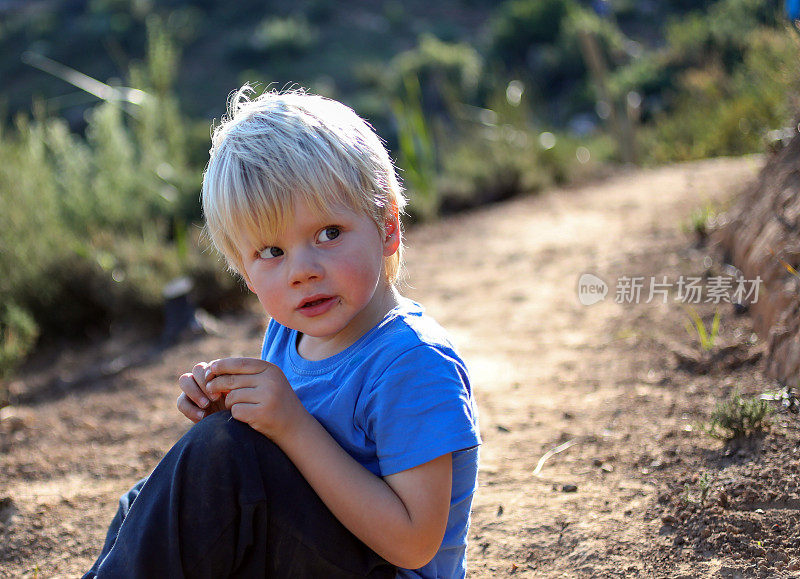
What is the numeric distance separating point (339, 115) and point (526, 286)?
304cm

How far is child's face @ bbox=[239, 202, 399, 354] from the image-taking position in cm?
133

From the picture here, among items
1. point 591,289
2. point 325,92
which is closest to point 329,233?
point 591,289

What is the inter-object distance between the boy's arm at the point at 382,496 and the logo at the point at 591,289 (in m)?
2.70

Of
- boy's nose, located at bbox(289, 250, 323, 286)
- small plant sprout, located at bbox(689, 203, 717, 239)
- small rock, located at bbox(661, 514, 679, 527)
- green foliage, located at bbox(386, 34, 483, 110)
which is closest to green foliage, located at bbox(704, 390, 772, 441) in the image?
small rock, located at bbox(661, 514, 679, 527)

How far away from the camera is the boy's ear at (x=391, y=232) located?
146 cm

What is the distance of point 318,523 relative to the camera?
4.21ft

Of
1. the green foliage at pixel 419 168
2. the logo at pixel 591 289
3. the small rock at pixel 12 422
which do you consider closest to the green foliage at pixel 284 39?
the green foliage at pixel 419 168

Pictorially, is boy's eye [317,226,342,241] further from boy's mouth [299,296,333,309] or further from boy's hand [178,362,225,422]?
boy's hand [178,362,225,422]

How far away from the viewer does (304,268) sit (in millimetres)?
1317

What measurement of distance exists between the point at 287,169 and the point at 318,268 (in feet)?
0.59

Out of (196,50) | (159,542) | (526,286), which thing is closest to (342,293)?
(159,542)

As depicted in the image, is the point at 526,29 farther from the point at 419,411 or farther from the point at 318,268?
the point at 419,411

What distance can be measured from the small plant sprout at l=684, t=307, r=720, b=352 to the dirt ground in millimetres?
39

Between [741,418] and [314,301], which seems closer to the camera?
[314,301]
